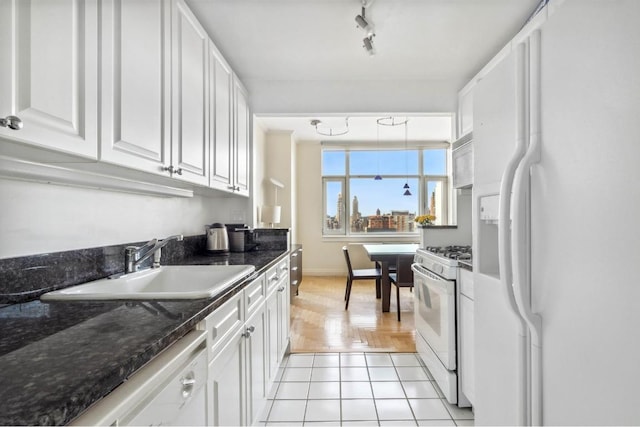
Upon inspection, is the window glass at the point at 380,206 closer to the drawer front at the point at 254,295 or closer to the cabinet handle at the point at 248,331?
the drawer front at the point at 254,295

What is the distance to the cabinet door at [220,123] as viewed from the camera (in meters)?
2.04

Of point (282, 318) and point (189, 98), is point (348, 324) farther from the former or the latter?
point (189, 98)

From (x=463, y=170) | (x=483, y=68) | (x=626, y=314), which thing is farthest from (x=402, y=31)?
(x=626, y=314)

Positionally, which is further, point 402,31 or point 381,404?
point 402,31

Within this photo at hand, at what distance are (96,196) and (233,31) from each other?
150 centimetres

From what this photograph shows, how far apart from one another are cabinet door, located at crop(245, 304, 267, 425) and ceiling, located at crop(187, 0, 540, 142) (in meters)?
1.87

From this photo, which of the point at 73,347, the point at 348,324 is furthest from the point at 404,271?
the point at 73,347

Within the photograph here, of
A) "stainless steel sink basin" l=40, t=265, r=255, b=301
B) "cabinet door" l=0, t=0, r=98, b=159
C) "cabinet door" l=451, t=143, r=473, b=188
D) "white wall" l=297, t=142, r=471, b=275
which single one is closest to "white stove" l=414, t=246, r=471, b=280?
"cabinet door" l=451, t=143, r=473, b=188

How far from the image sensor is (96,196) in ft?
4.68

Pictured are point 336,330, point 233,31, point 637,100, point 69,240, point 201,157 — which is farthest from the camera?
point 336,330

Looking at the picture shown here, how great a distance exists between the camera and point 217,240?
2439mm

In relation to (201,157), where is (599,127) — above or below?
below

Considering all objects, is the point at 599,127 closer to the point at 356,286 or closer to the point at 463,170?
the point at 463,170

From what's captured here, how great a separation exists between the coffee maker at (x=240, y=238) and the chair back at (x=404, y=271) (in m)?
1.66
